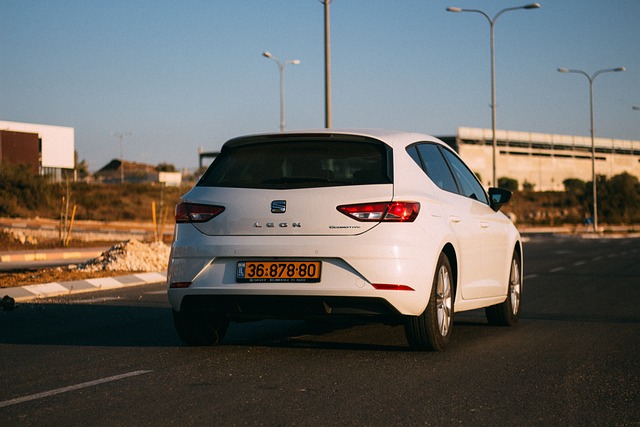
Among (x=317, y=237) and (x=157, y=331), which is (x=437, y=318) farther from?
(x=157, y=331)

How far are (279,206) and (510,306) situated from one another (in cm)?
375

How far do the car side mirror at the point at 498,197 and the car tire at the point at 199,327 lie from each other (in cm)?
317

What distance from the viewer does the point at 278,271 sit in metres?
7.66

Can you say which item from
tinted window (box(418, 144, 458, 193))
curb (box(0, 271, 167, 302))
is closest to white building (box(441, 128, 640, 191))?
curb (box(0, 271, 167, 302))

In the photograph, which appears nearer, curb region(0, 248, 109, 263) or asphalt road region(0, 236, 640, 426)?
asphalt road region(0, 236, 640, 426)

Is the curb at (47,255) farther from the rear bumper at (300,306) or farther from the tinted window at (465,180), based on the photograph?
the rear bumper at (300,306)

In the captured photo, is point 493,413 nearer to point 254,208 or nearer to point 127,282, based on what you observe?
point 254,208

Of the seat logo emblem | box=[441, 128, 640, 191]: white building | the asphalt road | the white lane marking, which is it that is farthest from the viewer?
box=[441, 128, 640, 191]: white building

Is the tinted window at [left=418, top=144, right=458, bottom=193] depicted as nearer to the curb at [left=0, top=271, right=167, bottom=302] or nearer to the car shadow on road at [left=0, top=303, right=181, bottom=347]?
A: the car shadow on road at [left=0, top=303, right=181, bottom=347]

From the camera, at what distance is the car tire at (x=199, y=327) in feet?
27.4

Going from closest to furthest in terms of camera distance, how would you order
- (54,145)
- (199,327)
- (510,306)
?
(199,327), (510,306), (54,145)

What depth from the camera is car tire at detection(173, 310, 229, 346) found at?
27.4 feet

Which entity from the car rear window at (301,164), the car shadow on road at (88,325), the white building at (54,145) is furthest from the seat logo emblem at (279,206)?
the white building at (54,145)

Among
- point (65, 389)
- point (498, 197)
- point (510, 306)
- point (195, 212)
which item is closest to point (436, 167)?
point (498, 197)
